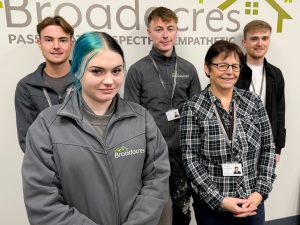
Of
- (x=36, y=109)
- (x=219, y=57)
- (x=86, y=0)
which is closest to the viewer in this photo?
(x=219, y=57)

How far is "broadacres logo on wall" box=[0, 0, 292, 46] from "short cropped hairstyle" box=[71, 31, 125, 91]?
1026 mm

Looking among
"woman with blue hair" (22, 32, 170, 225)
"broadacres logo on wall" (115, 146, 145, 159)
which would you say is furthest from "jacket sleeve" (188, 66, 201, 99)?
"broadacres logo on wall" (115, 146, 145, 159)

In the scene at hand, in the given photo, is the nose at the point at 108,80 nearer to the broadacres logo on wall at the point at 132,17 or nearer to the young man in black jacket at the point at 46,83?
the young man in black jacket at the point at 46,83

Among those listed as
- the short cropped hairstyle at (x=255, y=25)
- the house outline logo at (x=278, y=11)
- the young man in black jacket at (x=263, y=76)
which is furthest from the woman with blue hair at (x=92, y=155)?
the house outline logo at (x=278, y=11)

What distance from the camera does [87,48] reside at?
1209mm

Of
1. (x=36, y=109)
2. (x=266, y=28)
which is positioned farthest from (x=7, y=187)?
(x=266, y=28)

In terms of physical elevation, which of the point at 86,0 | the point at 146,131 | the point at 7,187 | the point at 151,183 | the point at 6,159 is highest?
the point at 86,0

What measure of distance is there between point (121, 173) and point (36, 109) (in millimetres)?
906

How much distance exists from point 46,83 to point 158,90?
77cm

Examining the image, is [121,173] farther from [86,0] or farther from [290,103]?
[290,103]

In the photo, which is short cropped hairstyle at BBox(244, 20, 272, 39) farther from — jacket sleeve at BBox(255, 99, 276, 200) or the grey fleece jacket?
the grey fleece jacket

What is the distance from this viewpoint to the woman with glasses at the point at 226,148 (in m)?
1.67

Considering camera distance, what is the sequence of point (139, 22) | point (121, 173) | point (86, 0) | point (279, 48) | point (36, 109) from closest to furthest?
point (121, 173), point (36, 109), point (86, 0), point (139, 22), point (279, 48)

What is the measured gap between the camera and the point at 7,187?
7.50 ft
